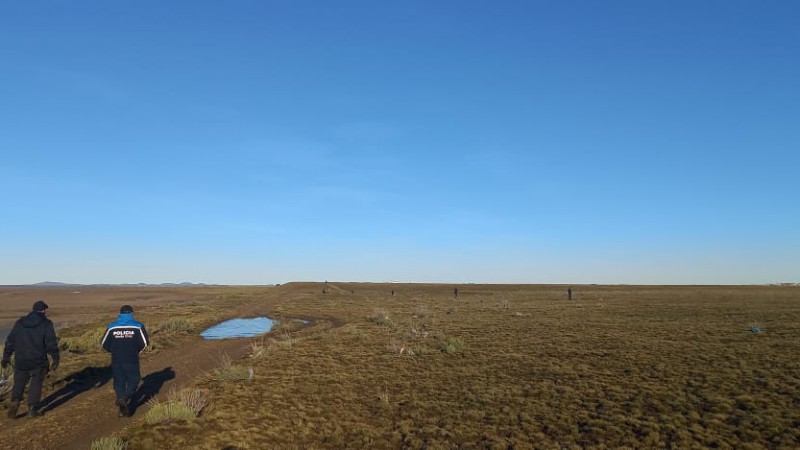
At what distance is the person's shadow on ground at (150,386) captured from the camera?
1202 centimetres

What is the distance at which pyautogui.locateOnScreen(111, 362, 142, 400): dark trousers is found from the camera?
34.6 ft

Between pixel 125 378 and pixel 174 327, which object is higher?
pixel 125 378

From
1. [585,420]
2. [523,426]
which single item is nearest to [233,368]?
[523,426]

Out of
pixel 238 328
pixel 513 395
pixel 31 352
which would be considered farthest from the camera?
pixel 238 328

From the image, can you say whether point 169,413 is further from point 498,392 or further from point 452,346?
point 452,346

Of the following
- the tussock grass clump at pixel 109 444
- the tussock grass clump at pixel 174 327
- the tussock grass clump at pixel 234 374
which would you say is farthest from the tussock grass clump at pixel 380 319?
the tussock grass clump at pixel 109 444

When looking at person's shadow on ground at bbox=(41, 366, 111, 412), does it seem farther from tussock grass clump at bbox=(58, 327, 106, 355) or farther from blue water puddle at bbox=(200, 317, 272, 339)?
blue water puddle at bbox=(200, 317, 272, 339)

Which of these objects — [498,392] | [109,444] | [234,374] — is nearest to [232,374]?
[234,374]

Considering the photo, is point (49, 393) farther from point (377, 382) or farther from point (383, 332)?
point (383, 332)

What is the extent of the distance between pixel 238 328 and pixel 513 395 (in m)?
22.9

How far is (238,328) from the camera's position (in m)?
31.3

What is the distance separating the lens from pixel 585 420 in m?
10.7

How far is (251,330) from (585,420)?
929 inches

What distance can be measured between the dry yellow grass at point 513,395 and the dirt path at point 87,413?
1026 millimetres
